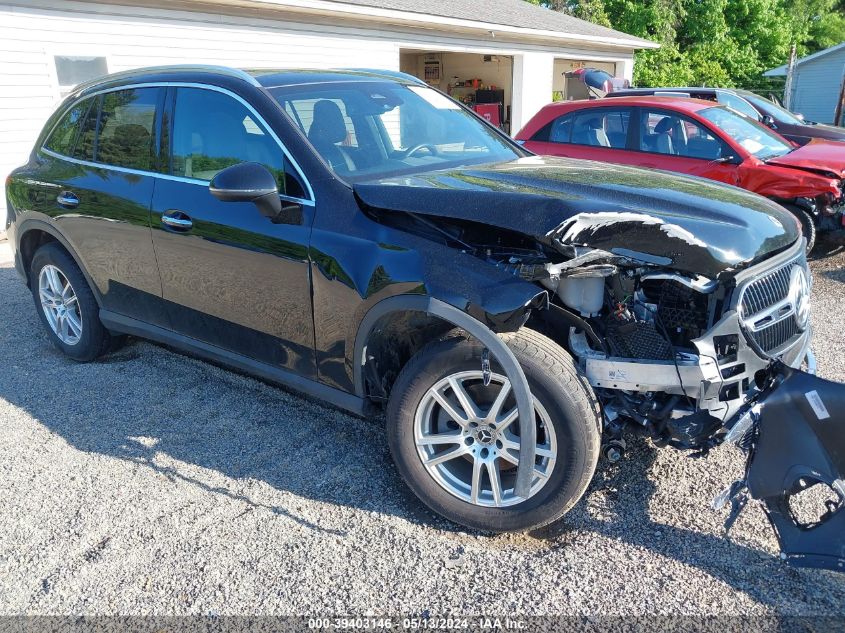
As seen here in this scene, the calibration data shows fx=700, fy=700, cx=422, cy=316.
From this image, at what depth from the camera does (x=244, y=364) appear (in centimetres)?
378

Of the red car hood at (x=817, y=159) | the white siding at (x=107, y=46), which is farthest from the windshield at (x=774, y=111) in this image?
the white siding at (x=107, y=46)

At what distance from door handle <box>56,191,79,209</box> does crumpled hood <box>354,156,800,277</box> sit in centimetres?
232

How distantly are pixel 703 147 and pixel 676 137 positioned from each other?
12.8 inches

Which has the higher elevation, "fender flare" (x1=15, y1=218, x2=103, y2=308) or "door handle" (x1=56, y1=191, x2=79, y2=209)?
"door handle" (x1=56, y1=191, x2=79, y2=209)

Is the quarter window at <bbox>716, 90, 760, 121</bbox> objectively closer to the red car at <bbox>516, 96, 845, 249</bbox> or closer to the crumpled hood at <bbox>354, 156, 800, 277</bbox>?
the red car at <bbox>516, 96, 845, 249</bbox>

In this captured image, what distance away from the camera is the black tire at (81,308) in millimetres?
4734

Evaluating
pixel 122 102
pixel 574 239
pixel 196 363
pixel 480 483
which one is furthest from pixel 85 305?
pixel 574 239

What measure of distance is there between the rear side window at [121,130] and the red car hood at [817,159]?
6.02 metres

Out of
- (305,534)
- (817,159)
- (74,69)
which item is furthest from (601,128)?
(74,69)

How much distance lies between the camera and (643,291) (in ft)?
9.76

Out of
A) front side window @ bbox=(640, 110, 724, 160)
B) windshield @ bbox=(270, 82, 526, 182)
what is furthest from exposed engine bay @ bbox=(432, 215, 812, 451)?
front side window @ bbox=(640, 110, 724, 160)

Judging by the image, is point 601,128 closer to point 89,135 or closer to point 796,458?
Answer: point 89,135

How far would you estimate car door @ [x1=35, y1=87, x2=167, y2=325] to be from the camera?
407 cm

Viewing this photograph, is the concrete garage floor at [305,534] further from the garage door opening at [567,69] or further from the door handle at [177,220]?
the garage door opening at [567,69]
